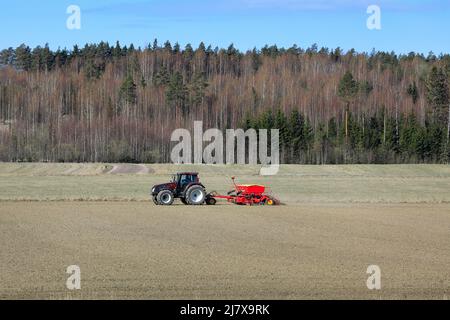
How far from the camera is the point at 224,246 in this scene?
23859 millimetres

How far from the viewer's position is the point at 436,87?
4830 inches

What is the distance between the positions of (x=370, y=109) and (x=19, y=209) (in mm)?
104435

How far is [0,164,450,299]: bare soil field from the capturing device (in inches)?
677

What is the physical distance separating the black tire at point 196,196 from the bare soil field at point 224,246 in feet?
2.59

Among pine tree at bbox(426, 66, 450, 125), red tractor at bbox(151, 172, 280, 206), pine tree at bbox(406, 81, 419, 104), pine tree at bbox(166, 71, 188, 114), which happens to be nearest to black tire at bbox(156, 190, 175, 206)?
red tractor at bbox(151, 172, 280, 206)

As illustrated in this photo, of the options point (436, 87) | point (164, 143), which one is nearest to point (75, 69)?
point (164, 143)

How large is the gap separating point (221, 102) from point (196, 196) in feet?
325

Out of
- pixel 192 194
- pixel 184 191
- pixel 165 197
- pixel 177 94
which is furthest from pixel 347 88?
pixel 165 197

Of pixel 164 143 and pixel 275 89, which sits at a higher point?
pixel 275 89

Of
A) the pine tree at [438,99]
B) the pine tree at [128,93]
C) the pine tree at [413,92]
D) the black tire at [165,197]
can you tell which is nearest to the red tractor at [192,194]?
the black tire at [165,197]

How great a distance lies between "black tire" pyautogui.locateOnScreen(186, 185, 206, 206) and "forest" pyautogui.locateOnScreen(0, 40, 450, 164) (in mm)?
61122

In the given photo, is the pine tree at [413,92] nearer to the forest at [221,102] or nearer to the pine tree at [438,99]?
the forest at [221,102]
